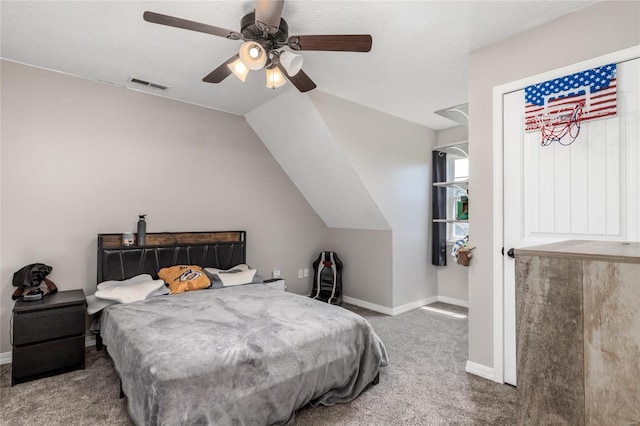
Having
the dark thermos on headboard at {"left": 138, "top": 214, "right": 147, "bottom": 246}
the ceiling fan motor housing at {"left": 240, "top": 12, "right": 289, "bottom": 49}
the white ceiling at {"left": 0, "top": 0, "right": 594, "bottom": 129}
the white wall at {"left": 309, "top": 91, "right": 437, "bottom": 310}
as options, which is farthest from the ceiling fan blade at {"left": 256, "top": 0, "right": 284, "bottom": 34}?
the dark thermos on headboard at {"left": 138, "top": 214, "right": 147, "bottom": 246}

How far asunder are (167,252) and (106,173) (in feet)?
3.19

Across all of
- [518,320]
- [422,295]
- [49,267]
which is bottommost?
[422,295]

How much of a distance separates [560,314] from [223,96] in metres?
3.59

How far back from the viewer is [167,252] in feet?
11.4

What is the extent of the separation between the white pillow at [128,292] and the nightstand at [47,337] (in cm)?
16

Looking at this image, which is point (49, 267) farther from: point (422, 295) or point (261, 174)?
point (422, 295)

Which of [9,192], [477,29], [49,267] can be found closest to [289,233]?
[49,267]

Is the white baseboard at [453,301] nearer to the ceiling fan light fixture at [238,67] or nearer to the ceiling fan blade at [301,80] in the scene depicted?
the ceiling fan blade at [301,80]

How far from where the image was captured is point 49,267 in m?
2.81

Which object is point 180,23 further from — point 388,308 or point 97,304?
point 388,308

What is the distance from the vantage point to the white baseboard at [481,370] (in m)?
2.50

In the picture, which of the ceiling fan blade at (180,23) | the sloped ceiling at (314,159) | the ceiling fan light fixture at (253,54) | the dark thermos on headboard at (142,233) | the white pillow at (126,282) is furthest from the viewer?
the sloped ceiling at (314,159)

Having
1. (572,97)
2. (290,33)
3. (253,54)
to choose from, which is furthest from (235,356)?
(572,97)

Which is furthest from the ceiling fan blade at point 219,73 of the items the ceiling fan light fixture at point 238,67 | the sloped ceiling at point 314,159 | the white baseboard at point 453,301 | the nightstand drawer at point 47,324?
the white baseboard at point 453,301
